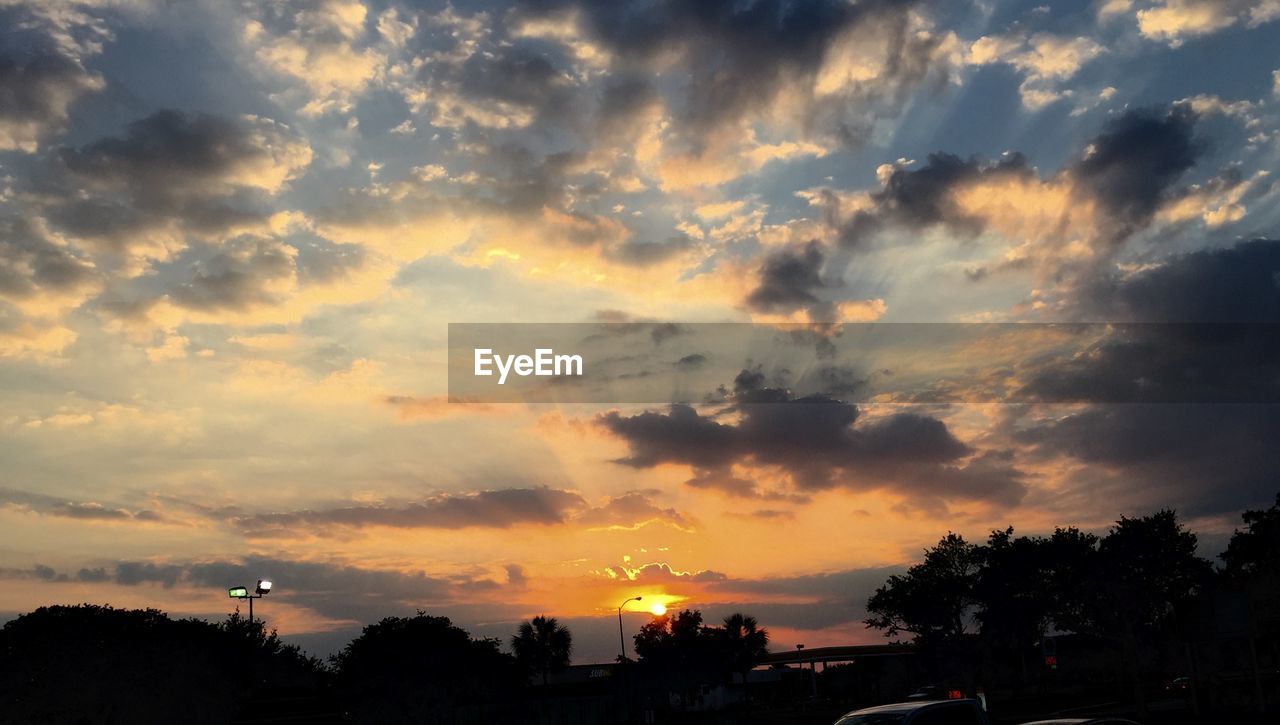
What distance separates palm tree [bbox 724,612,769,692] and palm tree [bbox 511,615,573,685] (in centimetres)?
2085

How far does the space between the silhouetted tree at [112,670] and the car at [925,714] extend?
3578 cm

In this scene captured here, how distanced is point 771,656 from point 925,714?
118 meters

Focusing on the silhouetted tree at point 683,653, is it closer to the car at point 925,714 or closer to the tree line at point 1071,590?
the tree line at point 1071,590

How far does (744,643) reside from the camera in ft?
424

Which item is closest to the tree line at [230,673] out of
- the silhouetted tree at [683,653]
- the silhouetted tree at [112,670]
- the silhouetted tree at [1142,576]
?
the silhouetted tree at [112,670]

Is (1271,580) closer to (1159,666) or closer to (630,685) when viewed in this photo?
(1159,666)

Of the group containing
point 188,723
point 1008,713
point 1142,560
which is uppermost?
point 1142,560

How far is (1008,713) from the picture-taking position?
220ft

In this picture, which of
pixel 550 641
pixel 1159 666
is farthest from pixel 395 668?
pixel 550 641

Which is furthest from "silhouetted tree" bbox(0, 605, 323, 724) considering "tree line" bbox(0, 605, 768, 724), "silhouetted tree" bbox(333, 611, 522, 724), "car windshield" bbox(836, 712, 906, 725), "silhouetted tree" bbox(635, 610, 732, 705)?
"silhouetted tree" bbox(635, 610, 732, 705)

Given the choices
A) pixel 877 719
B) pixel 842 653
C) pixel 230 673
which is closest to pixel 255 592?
pixel 230 673

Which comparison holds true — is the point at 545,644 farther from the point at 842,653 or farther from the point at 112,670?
the point at 112,670

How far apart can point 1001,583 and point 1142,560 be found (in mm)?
14008

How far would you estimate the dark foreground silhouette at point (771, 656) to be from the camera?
42.3 meters
